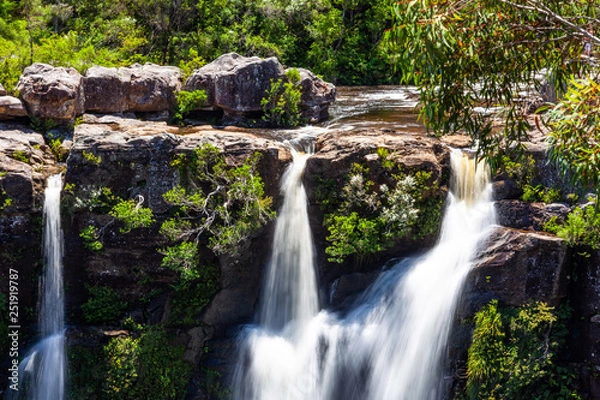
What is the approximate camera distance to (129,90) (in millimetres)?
18141

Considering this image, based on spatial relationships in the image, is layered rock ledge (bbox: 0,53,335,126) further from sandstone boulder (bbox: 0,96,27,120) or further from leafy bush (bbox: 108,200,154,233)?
leafy bush (bbox: 108,200,154,233)

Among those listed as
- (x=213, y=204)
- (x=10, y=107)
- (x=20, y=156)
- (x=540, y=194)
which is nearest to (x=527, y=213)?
(x=540, y=194)

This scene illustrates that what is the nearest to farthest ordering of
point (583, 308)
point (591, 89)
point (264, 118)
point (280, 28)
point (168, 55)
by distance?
point (591, 89)
point (583, 308)
point (264, 118)
point (168, 55)
point (280, 28)

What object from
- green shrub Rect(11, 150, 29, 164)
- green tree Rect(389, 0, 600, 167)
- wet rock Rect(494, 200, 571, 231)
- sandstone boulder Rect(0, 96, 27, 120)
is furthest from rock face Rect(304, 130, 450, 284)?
sandstone boulder Rect(0, 96, 27, 120)

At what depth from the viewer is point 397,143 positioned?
51.2 feet

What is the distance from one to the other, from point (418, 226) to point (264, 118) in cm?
595

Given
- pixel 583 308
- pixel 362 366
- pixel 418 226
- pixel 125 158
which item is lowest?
pixel 362 366

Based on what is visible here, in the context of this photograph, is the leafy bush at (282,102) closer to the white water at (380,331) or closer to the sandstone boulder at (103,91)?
the white water at (380,331)

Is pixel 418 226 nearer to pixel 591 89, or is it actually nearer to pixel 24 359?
pixel 591 89

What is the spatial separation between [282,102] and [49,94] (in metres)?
6.02

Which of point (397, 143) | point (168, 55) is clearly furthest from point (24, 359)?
point (168, 55)

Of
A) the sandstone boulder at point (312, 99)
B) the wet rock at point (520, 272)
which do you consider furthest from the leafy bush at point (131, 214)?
the wet rock at point (520, 272)

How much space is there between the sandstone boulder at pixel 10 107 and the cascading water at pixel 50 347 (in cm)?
225

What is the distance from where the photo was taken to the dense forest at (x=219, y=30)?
2539 centimetres
